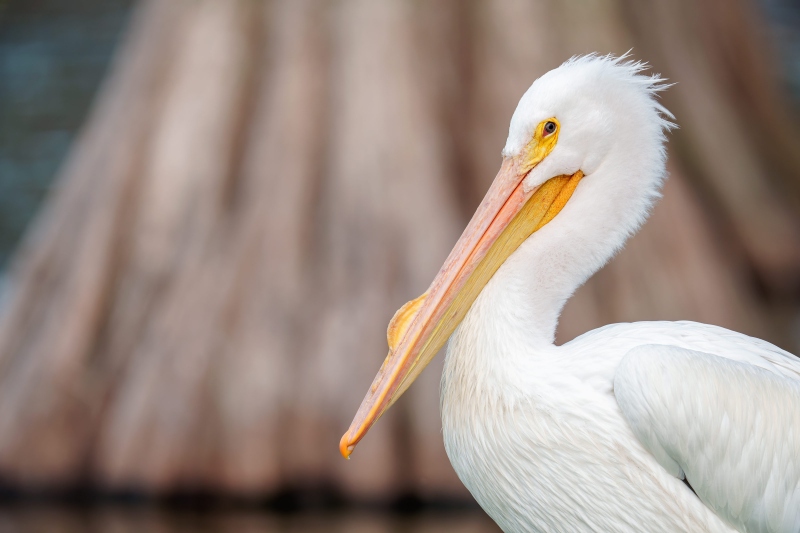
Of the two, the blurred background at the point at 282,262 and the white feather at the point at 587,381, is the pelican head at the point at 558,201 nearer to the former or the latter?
the white feather at the point at 587,381

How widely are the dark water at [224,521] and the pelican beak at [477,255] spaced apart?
2218 millimetres

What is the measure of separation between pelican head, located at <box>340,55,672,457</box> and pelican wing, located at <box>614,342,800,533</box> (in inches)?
12.7

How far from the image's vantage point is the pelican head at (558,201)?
280cm

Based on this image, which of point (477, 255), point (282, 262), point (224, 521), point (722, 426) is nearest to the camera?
point (722, 426)

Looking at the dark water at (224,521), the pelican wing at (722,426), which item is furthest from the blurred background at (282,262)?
the pelican wing at (722,426)

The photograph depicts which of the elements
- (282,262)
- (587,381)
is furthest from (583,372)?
(282,262)

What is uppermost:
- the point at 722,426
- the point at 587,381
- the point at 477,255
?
the point at 477,255

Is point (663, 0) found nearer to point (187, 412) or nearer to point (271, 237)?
point (271, 237)

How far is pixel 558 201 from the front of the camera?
2906mm

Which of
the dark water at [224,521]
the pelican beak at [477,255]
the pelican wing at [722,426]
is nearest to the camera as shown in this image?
the pelican wing at [722,426]

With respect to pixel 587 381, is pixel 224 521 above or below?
below

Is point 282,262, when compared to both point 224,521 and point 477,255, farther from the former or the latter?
point 477,255

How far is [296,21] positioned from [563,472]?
3655 millimetres

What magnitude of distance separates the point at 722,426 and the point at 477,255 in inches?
27.9
